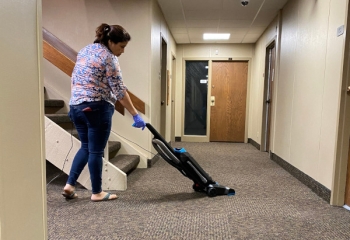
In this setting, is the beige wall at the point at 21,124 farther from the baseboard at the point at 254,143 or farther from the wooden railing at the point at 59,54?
the baseboard at the point at 254,143

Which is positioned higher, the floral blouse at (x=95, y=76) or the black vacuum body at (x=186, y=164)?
the floral blouse at (x=95, y=76)

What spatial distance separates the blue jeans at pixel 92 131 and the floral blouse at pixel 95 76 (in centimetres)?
6

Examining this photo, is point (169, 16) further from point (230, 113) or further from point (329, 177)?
point (329, 177)

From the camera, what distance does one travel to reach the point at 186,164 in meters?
2.05

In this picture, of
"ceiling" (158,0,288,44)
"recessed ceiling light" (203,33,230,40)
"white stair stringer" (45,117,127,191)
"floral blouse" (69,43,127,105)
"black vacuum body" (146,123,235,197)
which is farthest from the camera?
"recessed ceiling light" (203,33,230,40)

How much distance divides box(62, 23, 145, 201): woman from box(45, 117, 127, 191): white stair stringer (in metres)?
0.28

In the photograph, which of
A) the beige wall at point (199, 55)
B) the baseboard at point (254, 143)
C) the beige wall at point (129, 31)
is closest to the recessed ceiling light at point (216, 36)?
the beige wall at point (199, 55)

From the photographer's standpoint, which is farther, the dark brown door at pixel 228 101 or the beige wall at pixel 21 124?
Answer: the dark brown door at pixel 228 101

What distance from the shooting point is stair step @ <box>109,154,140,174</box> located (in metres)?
2.58

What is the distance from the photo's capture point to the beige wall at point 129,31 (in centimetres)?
301

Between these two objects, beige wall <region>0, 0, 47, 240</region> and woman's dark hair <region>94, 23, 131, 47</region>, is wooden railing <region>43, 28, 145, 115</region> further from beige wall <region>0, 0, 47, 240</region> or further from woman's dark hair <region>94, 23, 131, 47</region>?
beige wall <region>0, 0, 47, 240</region>

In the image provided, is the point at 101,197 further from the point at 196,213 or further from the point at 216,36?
the point at 216,36

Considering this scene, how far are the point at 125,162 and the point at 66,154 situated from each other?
70 cm

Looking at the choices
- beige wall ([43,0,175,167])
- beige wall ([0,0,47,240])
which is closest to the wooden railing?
beige wall ([43,0,175,167])
